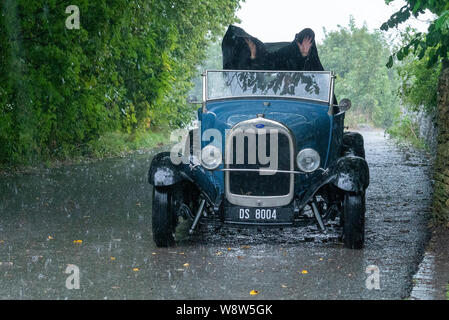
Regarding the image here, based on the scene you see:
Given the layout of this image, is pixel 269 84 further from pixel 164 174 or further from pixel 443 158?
pixel 443 158

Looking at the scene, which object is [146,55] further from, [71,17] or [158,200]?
[158,200]

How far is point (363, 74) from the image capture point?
7000 cm

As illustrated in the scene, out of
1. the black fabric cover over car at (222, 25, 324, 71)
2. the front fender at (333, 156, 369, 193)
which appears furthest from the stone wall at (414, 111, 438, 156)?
the front fender at (333, 156, 369, 193)

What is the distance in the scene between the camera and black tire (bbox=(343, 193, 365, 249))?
707 cm

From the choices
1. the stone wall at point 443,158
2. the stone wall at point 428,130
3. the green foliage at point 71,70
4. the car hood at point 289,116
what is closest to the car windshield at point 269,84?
the car hood at point 289,116

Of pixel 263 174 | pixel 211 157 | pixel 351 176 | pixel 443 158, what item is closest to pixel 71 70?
pixel 211 157

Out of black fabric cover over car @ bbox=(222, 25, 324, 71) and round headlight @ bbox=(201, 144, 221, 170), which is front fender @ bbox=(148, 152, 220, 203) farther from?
black fabric cover over car @ bbox=(222, 25, 324, 71)

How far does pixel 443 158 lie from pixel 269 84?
2.49 m

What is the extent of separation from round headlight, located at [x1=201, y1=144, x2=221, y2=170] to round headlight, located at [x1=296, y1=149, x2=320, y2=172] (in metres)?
0.96

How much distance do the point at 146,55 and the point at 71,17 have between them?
456cm

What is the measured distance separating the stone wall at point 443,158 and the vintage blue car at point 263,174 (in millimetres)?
1351

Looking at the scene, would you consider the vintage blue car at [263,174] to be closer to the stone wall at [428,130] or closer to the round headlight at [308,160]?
the round headlight at [308,160]

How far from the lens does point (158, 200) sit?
720 cm
